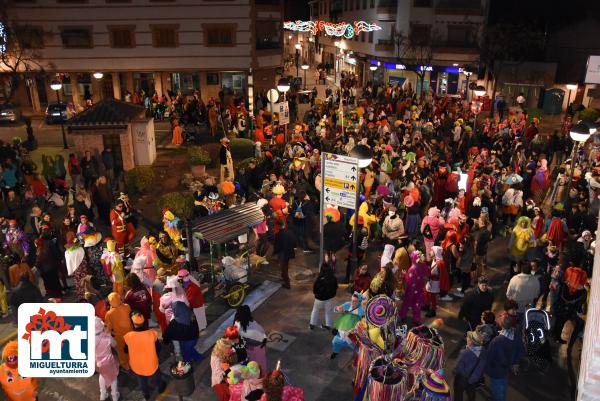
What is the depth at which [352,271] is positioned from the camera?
1159 centimetres

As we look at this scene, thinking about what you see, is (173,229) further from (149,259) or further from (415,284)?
(415,284)

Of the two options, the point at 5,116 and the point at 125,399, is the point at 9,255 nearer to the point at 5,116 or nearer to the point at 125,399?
the point at 125,399

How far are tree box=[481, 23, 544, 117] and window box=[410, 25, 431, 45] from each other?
14.0ft

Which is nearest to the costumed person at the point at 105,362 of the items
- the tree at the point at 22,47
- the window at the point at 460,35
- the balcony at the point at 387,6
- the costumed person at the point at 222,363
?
the costumed person at the point at 222,363

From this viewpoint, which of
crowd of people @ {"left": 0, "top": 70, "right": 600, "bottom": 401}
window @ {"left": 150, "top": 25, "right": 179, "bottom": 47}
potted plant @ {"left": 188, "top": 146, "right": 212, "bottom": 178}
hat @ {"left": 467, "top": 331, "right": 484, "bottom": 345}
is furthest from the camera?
window @ {"left": 150, "top": 25, "right": 179, "bottom": 47}

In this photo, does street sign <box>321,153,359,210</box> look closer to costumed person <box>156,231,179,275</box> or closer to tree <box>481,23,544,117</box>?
costumed person <box>156,231,179,275</box>

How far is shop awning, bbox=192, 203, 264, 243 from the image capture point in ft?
34.7

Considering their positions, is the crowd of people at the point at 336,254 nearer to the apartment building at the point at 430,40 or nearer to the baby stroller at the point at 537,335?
the baby stroller at the point at 537,335

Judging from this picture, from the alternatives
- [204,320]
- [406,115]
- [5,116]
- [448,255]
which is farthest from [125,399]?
[5,116]

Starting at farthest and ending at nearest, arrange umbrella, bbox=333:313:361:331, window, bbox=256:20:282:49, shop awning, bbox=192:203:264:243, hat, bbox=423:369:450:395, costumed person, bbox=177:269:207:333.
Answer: window, bbox=256:20:282:49 → shop awning, bbox=192:203:264:243 → costumed person, bbox=177:269:207:333 → umbrella, bbox=333:313:361:331 → hat, bbox=423:369:450:395

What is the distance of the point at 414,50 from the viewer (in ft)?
131

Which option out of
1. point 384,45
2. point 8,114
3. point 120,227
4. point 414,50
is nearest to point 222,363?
point 120,227

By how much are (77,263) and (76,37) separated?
2616 centimetres

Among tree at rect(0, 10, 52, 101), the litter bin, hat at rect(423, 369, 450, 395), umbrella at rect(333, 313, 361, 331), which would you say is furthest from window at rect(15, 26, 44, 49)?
hat at rect(423, 369, 450, 395)
